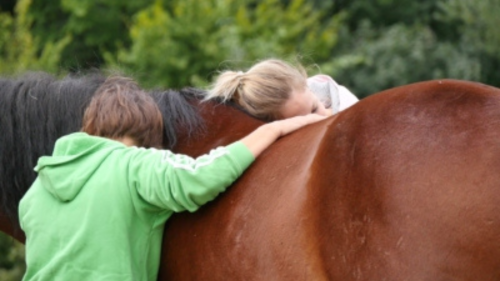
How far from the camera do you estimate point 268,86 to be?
3.25 meters

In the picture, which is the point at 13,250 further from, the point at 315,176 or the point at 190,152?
the point at 315,176

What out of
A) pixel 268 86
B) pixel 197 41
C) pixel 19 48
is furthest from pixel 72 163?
pixel 197 41

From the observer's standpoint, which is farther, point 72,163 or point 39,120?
point 39,120

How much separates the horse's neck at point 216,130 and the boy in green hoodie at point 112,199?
284mm

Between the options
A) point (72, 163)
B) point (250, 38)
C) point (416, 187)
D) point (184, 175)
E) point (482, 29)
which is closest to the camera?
point (416, 187)

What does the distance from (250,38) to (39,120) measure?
6115 millimetres

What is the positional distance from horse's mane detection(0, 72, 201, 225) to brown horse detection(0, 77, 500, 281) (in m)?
0.59

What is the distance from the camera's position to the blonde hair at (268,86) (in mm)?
3240

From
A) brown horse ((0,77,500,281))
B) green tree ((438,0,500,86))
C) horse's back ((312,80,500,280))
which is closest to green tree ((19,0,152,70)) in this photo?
green tree ((438,0,500,86))

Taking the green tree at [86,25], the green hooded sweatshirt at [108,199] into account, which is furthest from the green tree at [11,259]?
the green hooded sweatshirt at [108,199]

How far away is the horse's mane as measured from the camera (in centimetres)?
326

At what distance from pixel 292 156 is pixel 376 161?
34 cm

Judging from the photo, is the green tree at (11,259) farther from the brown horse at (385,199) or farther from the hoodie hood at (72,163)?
the brown horse at (385,199)

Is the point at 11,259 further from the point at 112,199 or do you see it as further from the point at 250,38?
the point at 112,199
